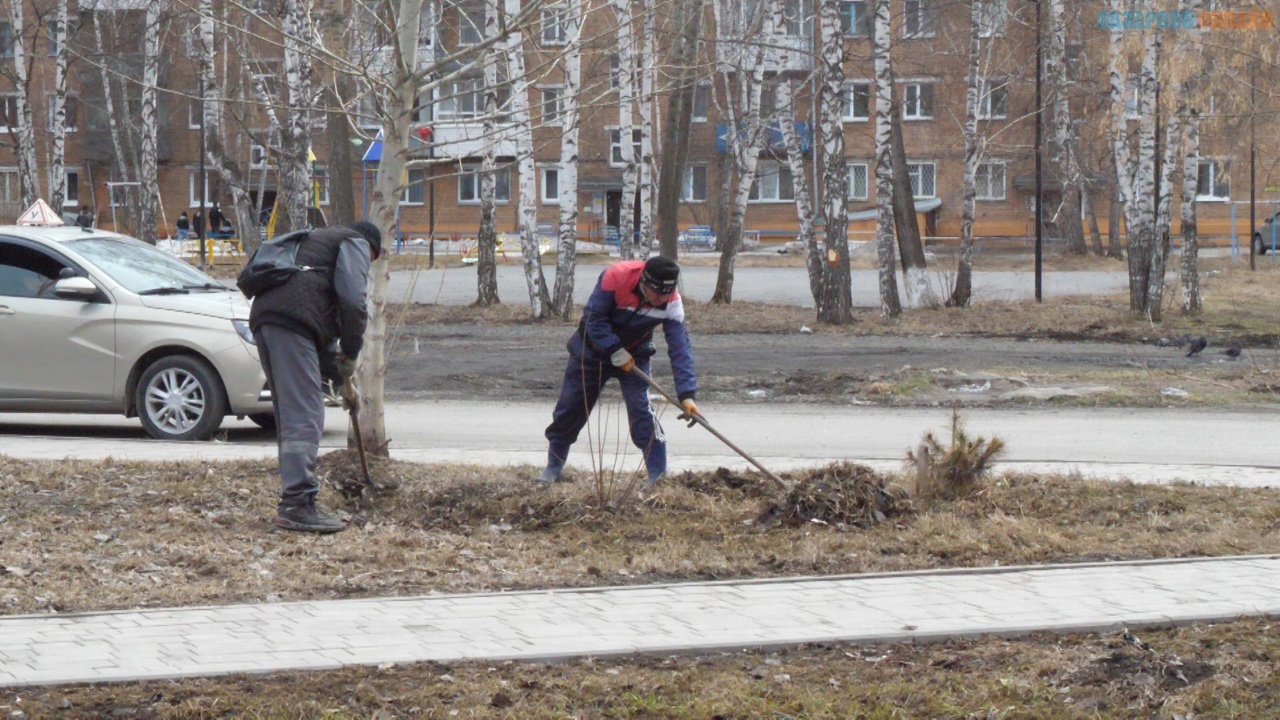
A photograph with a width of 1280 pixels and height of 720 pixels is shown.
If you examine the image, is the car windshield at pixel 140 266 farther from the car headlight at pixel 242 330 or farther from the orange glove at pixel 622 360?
the orange glove at pixel 622 360

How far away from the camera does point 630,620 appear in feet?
18.5

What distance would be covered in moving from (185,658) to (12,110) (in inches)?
2270

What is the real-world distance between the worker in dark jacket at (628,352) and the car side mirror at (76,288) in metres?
4.48

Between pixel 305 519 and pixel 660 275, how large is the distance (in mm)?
2350

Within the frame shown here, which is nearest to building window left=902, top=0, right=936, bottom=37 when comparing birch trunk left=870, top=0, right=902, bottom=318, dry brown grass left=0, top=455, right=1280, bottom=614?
birch trunk left=870, top=0, right=902, bottom=318

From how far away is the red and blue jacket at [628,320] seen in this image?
8.38 m

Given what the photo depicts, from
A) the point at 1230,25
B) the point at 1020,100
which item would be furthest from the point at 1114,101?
the point at 1020,100

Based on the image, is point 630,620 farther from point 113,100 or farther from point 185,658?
point 113,100

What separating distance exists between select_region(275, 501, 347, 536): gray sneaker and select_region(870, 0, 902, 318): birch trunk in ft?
52.4

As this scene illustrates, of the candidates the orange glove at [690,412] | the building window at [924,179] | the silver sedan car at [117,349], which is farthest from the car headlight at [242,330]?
the building window at [924,179]

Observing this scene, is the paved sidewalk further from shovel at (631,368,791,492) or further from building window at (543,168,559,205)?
building window at (543,168,559,205)

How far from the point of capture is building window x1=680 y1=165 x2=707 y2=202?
6003cm

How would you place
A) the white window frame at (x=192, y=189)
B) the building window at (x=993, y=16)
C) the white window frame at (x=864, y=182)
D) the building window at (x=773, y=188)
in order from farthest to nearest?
the white window frame at (x=192, y=189) → the building window at (x=773, y=188) → the white window frame at (x=864, y=182) → the building window at (x=993, y=16)

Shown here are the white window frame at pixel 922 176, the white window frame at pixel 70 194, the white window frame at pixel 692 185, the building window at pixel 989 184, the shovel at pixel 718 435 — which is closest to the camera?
the shovel at pixel 718 435
